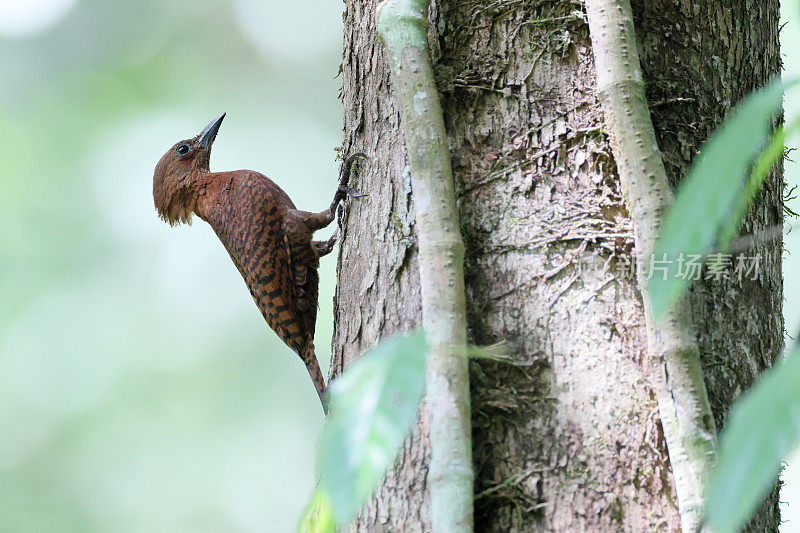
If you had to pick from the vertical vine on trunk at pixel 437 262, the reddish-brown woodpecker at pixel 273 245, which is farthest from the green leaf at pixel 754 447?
the reddish-brown woodpecker at pixel 273 245

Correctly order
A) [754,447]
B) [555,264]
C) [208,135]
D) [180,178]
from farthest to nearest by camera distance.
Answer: [208,135] < [180,178] < [555,264] < [754,447]

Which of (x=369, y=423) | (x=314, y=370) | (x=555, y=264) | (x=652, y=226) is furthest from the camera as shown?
(x=314, y=370)

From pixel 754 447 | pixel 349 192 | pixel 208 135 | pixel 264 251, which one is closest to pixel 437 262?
pixel 349 192

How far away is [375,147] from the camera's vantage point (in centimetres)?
187

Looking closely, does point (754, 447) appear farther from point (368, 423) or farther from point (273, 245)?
point (273, 245)

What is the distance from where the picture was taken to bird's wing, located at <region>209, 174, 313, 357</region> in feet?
9.59

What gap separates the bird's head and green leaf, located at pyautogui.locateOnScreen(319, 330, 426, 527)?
2.90 meters

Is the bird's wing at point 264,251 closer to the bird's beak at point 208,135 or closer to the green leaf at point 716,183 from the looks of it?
the bird's beak at point 208,135

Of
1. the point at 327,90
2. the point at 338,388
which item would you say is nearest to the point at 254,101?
the point at 327,90

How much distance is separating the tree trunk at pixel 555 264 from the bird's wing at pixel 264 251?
3.52 ft

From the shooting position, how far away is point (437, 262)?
1.44 m

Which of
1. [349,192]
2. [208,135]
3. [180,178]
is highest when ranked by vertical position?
[208,135]

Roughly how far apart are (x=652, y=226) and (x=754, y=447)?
925 millimetres

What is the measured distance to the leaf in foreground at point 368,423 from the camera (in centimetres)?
55
